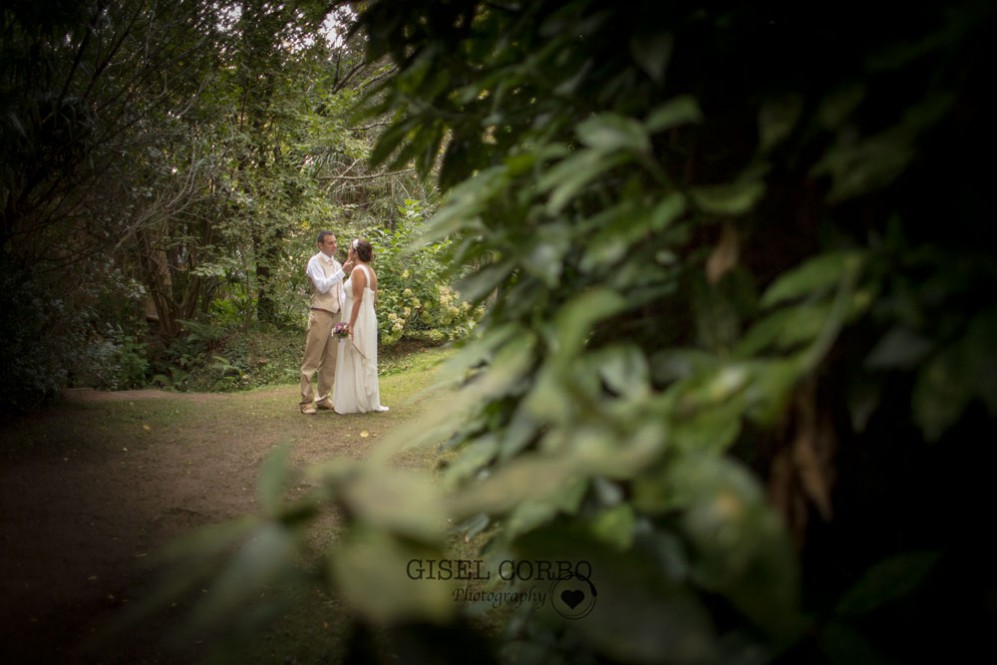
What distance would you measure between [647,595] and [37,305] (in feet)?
26.3

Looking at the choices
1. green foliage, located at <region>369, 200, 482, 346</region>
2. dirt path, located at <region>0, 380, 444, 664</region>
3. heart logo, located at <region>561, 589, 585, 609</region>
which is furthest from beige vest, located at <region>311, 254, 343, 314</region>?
heart logo, located at <region>561, 589, 585, 609</region>

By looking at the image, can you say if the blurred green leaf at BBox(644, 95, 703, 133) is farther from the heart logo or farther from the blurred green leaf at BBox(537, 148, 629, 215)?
the heart logo

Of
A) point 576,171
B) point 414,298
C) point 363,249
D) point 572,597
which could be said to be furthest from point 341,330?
point 576,171

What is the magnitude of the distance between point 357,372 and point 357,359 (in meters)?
0.18

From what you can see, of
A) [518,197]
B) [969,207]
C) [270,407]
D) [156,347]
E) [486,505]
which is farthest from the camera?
[156,347]

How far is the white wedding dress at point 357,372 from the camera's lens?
331 inches

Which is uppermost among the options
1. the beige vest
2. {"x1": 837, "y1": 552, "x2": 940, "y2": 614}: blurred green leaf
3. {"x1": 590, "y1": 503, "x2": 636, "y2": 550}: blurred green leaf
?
the beige vest

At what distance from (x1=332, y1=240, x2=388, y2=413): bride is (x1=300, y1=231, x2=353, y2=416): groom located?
0.18m

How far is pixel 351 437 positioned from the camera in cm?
712

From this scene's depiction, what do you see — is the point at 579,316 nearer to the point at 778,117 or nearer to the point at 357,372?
the point at 778,117

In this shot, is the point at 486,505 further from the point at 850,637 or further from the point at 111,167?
the point at 111,167

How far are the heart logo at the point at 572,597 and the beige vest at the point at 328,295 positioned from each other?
7.71 m

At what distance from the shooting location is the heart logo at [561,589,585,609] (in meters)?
1.18

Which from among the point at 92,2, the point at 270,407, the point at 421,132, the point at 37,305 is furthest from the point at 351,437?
the point at 421,132
